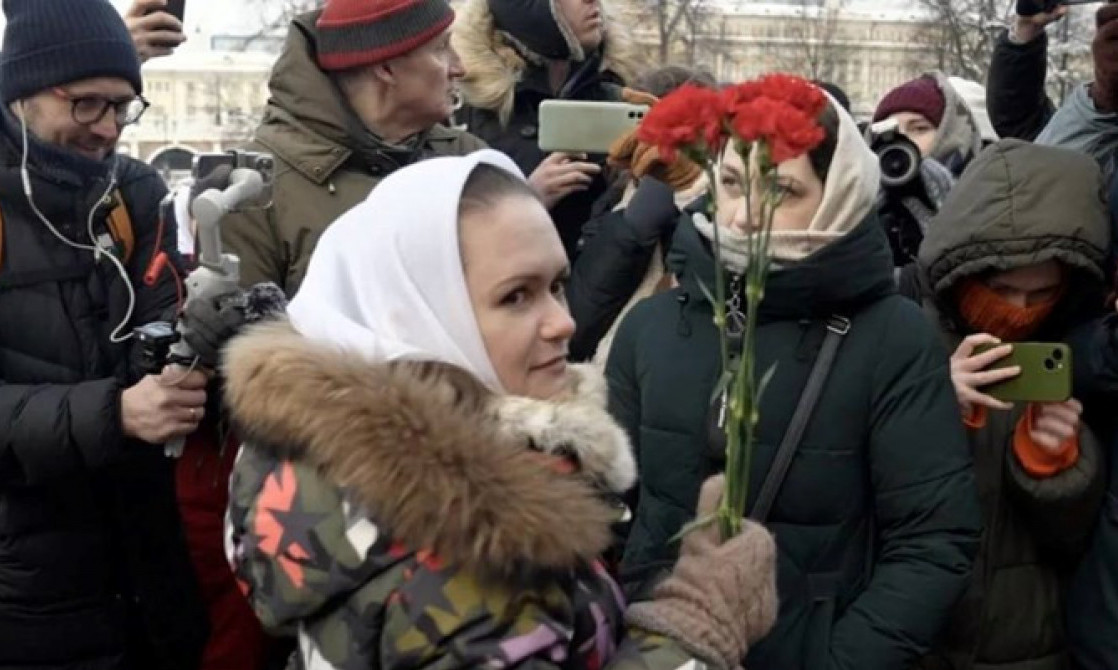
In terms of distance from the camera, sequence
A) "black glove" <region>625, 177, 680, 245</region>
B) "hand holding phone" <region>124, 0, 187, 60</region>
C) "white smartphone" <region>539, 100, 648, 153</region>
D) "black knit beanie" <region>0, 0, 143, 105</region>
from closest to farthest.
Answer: "black knit beanie" <region>0, 0, 143, 105</region> < "hand holding phone" <region>124, 0, 187, 60</region> < "white smartphone" <region>539, 100, 648, 153</region> < "black glove" <region>625, 177, 680, 245</region>

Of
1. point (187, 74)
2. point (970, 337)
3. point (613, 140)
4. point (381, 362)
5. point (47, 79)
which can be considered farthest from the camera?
point (187, 74)

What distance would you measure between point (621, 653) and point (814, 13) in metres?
52.6

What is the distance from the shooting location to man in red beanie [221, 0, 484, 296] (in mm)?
3197

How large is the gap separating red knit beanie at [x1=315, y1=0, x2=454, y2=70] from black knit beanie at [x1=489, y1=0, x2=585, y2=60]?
3.46ft

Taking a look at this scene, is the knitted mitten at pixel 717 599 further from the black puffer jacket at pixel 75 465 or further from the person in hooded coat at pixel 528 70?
the person in hooded coat at pixel 528 70

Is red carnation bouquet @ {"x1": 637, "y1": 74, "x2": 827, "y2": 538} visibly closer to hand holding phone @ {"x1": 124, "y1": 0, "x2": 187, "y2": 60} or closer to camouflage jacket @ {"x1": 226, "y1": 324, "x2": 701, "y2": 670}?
camouflage jacket @ {"x1": 226, "y1": 324, "x2": 701, "y2": 670}

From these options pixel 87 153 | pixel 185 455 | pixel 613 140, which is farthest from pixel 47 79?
pixel 613 140

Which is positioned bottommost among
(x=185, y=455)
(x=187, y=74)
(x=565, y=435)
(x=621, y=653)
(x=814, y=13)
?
(x=187, y=74)

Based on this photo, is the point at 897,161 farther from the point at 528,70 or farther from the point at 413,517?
the point at 413,517

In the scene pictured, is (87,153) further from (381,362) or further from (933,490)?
(933,490)

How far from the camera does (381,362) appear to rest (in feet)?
5.82

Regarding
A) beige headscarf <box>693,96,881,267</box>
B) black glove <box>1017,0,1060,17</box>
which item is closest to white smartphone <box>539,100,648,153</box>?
beige headscarf <box>693,96,881,267</box>

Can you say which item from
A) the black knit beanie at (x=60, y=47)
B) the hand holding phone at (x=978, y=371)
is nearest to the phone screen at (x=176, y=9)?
the black knit beanie at (x=60, y=47)

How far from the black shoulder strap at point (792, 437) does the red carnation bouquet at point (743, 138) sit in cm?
37
